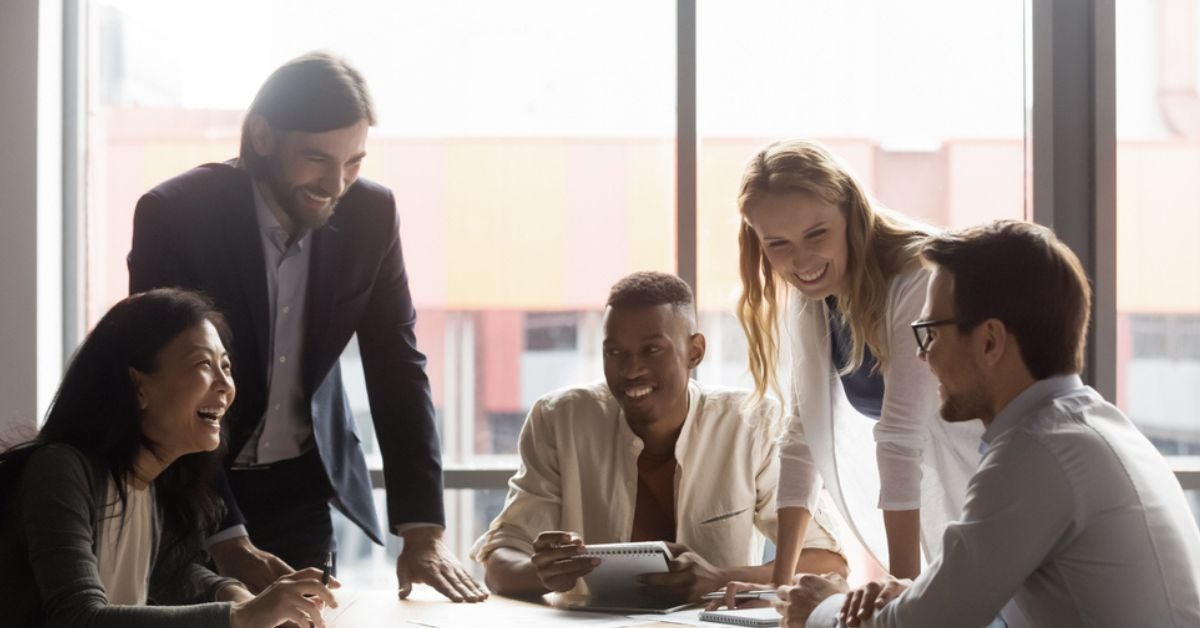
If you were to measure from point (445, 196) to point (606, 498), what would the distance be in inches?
50.0

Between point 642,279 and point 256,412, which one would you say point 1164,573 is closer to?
point 642,279

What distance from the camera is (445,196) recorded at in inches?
149

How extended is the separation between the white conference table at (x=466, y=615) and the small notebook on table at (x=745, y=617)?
0.08ft

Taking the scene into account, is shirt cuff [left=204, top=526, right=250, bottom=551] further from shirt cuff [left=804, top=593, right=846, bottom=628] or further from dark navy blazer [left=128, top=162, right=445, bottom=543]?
shirt cuff [left=804, top=593, right=846, bottom=628]

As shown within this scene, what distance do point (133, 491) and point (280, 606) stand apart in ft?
1.35

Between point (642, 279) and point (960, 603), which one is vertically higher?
point (642, 279)

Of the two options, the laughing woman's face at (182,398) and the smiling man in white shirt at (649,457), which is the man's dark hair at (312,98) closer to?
the laughing woman's face at (182,398)

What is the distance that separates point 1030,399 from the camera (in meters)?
1.80

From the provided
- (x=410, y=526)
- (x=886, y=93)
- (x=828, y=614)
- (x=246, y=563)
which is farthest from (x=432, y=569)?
(x=886, y=93)

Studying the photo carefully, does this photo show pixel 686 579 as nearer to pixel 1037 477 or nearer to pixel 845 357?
pixel 845 357

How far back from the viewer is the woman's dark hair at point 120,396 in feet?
6.88

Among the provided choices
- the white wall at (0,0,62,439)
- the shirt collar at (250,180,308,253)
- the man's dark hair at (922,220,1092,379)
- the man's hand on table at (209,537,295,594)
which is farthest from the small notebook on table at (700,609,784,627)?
the white wall at (0,0,62,439)

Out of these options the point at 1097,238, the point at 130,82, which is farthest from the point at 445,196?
the point at 1097,238

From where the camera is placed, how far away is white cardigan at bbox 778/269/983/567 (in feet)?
7.61
